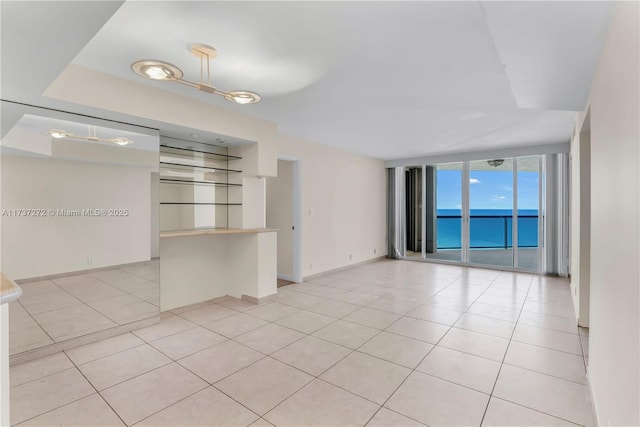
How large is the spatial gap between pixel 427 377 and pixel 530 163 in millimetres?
6060

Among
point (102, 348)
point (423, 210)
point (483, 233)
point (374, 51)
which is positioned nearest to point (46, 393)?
point (102, 348)

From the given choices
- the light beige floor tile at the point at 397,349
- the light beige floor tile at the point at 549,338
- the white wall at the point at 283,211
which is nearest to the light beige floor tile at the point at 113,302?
the light beige floor tile at the point at 397,349

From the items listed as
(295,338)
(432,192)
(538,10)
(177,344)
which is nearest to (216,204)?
(177,344)

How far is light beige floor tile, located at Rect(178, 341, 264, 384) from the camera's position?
2498 millimetres

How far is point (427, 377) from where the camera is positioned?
7.96 feet

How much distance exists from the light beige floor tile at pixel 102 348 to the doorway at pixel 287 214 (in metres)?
2.66

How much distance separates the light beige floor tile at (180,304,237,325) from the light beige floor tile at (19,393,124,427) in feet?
4.94

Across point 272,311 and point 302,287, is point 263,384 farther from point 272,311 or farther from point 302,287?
point 302,287

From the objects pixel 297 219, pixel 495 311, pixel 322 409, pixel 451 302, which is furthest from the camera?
pixel 297 219

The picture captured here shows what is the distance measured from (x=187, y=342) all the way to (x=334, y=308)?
1.85m

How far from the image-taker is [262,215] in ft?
15.2

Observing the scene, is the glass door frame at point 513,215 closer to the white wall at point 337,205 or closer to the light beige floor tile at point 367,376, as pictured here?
the white wall at point 337,205

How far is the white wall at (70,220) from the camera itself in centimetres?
273

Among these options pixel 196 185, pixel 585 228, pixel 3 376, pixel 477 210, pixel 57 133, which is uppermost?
pixel 57 133
